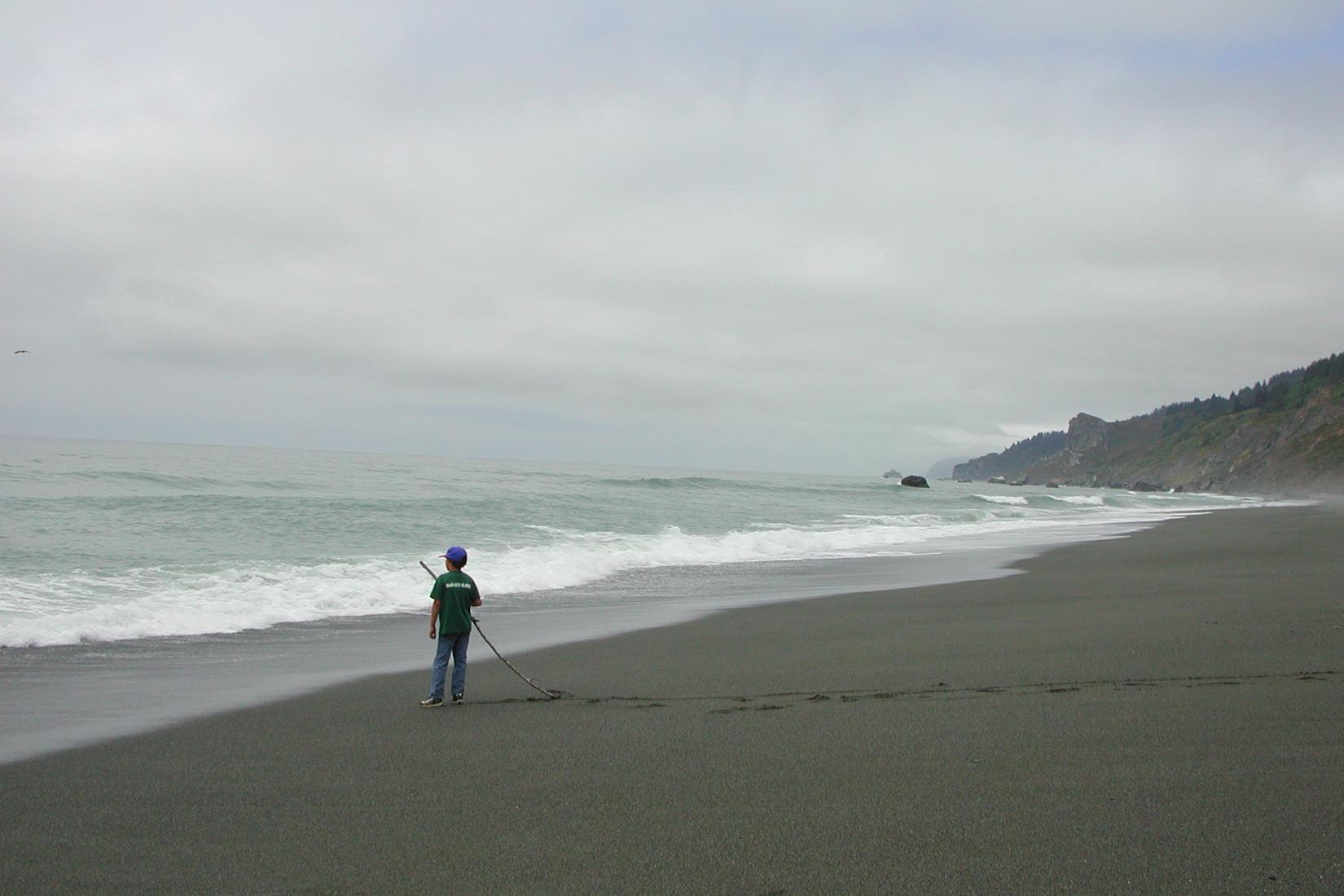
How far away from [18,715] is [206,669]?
2028 mm

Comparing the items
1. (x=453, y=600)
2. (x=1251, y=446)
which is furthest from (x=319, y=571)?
(x=1251, y=446)

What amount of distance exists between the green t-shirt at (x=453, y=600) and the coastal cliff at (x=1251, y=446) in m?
103

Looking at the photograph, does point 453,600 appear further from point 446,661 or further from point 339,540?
point 339,540

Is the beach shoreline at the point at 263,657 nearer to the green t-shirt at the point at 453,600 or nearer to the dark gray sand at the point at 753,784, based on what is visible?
the dark gray sand at the point at 753,784

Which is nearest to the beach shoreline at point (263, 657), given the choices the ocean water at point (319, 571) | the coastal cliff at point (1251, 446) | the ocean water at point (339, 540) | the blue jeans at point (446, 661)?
the ocean water at point (319, 571)

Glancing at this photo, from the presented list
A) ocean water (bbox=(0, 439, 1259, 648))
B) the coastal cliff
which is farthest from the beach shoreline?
the coastal cliff

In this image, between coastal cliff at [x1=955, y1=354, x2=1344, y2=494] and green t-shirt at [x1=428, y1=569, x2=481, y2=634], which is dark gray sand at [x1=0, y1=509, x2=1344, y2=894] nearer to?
green t-shirt at [x1=428, y1=569, x2=481, y2=634]

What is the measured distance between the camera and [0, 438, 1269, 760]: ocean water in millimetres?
8664

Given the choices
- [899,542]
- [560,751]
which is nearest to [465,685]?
[560,751]

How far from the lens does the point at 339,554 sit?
18.7 meters

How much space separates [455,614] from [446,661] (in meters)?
0.42

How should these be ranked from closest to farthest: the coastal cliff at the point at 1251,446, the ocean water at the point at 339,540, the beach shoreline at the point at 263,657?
Answer: 1. the beach shoreline at the point at 263,657
2. the ocean water at the point at 339,540
3. the coastal cliff at the point at 1251,446

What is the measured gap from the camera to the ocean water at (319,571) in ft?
28.4

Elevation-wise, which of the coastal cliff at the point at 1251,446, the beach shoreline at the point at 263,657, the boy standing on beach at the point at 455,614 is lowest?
the beach shoreline at the point at 263,657
